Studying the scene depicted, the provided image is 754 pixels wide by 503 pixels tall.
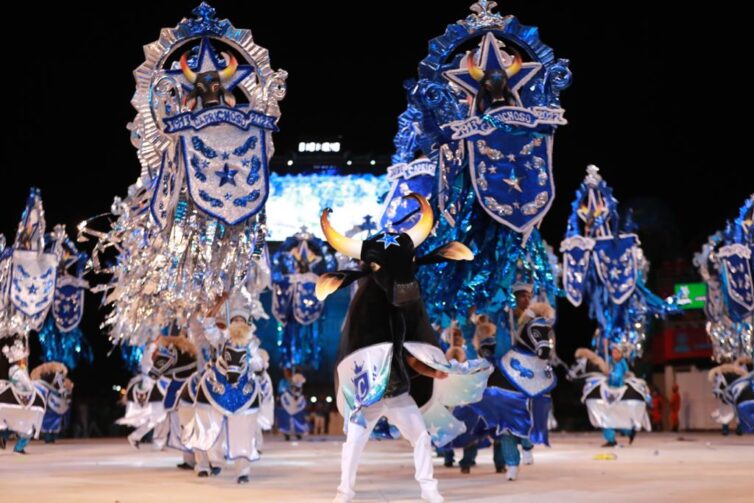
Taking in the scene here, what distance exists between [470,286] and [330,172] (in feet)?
84.6

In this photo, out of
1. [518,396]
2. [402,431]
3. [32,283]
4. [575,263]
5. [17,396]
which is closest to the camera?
[402,431]

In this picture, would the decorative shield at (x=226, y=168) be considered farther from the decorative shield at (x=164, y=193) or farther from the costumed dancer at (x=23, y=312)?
the costumed dancer at (x=23, y=312)

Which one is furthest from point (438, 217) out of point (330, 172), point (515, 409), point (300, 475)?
point (330, 172)

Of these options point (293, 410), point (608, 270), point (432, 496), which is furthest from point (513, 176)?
point (293, 410)

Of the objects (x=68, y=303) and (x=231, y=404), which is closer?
(x=231, y=404)

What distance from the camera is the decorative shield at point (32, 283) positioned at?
17.8 m

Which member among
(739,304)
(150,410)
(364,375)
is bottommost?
(150,410)

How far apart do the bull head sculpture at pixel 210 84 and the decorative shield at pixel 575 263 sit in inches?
433

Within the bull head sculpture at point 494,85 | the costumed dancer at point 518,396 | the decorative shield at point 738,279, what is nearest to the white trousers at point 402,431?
the costumed dancer at point 518,396

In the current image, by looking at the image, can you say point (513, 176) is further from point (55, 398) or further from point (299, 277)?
point (55, 398)

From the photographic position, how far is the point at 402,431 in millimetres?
8039

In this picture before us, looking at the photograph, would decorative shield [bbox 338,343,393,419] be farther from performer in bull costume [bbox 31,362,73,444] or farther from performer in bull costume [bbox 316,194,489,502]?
performer in bull costume [bbox 31,362,73,444]

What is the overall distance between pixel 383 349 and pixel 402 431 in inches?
29.5

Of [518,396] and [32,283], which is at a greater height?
[32,283]
